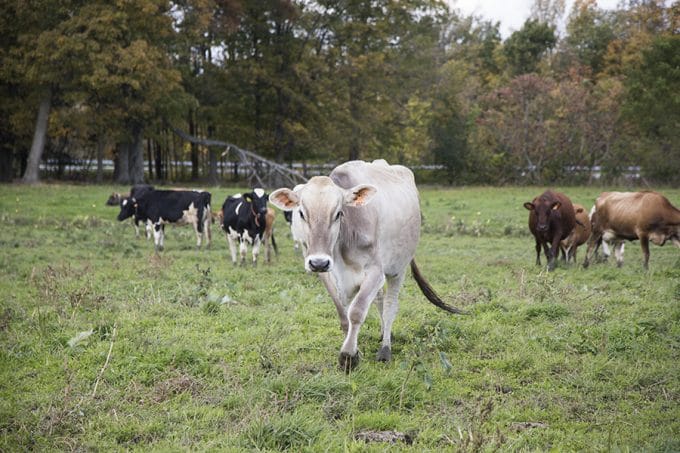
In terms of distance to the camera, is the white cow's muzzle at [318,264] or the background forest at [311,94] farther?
the background forest at [311,94]

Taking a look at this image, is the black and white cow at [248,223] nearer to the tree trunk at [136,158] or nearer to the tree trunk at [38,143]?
the tree trunk at [38,143]

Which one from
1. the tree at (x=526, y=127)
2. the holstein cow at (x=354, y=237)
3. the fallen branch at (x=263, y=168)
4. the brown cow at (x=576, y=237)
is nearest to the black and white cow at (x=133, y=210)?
the brown cow at (x=576, y=237)

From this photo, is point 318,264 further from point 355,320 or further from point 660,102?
point 660,102

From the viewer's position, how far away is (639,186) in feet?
117

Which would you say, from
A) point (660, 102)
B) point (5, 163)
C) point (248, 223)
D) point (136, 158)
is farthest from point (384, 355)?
point (5, 163)

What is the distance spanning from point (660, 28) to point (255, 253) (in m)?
37.4

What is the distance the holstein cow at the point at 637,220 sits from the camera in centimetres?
1304

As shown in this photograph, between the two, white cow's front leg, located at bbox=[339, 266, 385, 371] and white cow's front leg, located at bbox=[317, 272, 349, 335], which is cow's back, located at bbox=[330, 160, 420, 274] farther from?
white cow's front leg, located at bbox=[317, 272, 349, 335]

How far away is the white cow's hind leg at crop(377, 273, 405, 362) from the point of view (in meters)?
6.57

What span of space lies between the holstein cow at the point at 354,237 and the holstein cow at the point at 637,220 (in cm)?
773

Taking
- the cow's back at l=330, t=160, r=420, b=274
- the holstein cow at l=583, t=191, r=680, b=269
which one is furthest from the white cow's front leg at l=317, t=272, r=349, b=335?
the holstein cow at l=583, t=191, r=680, b=269

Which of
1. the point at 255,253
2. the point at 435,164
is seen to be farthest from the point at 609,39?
the point at 255,253

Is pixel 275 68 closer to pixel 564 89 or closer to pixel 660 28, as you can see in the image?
pixel 564 89

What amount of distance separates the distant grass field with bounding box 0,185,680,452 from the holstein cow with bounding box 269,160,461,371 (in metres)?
0.54
